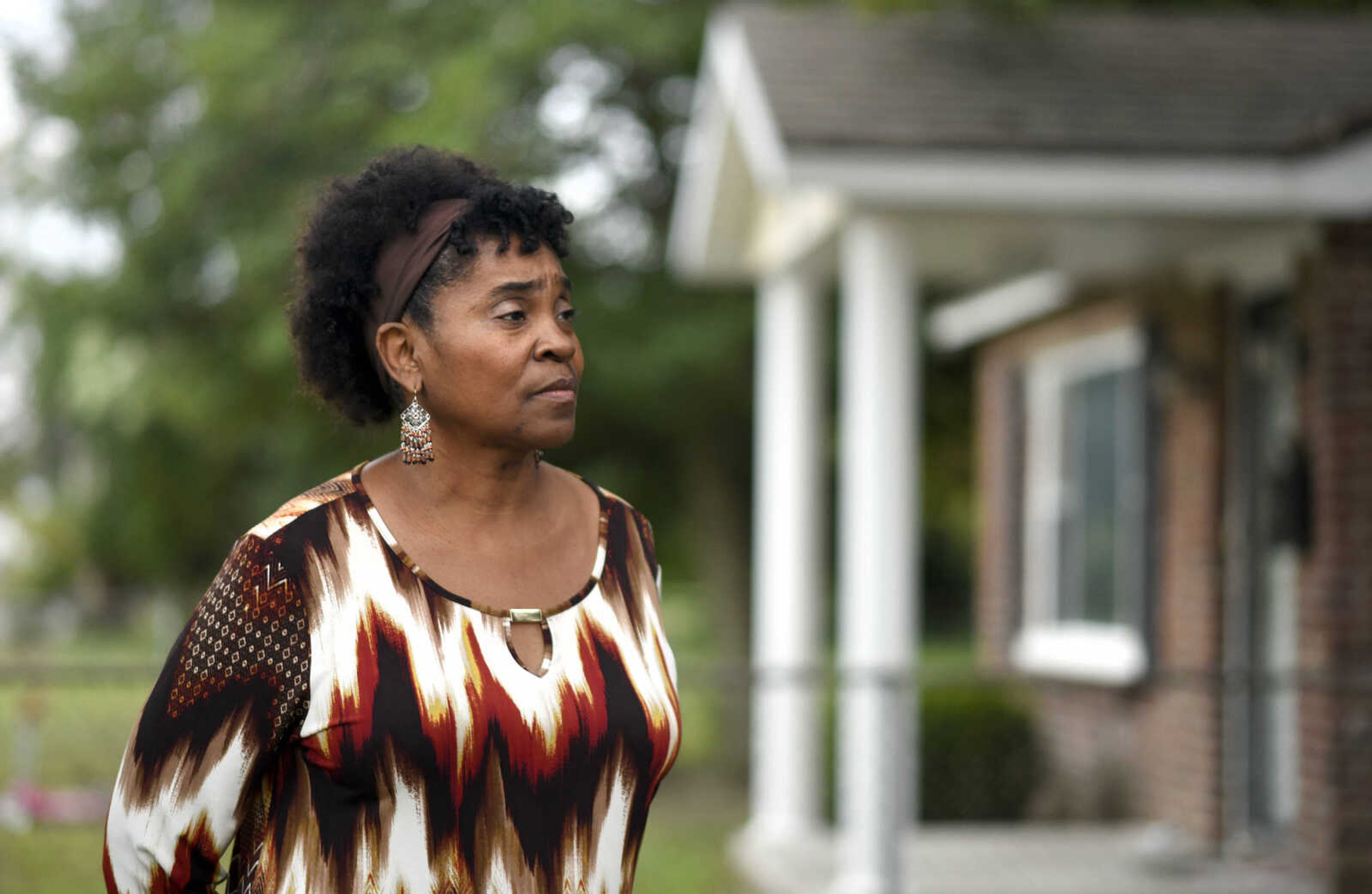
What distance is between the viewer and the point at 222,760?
1.84 m

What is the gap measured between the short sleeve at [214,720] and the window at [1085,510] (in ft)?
22.0

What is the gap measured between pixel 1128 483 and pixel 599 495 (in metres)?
7.22

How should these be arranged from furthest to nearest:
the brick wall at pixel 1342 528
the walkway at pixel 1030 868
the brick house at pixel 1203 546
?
the walkway at pixel 1030 868 → the brick house at pixel 1203 546 → the brick wall at pixel 1342 528

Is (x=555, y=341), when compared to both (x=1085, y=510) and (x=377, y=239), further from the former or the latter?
(x=1085, y=510)

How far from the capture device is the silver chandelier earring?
2.02 metres

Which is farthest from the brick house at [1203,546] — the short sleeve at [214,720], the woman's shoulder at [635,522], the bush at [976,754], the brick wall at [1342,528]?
the short sleeve at [214,720]

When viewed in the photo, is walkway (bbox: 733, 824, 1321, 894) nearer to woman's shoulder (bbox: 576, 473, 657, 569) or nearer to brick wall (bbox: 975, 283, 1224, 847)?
brick wall (bbox: 975, 283, 1224, 847)

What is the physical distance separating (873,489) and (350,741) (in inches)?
191

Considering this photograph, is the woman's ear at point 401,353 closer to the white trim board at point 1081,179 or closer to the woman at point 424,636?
the woman at point 424,636

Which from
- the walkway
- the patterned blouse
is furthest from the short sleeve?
the walkway

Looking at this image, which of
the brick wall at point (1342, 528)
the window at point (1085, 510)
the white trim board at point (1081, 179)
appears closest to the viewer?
the white trim board at point (1081, 179)

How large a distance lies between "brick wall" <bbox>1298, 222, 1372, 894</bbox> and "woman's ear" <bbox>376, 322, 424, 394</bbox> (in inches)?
209

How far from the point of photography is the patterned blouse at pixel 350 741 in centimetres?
184

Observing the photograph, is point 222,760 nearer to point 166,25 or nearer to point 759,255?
point 759,255
